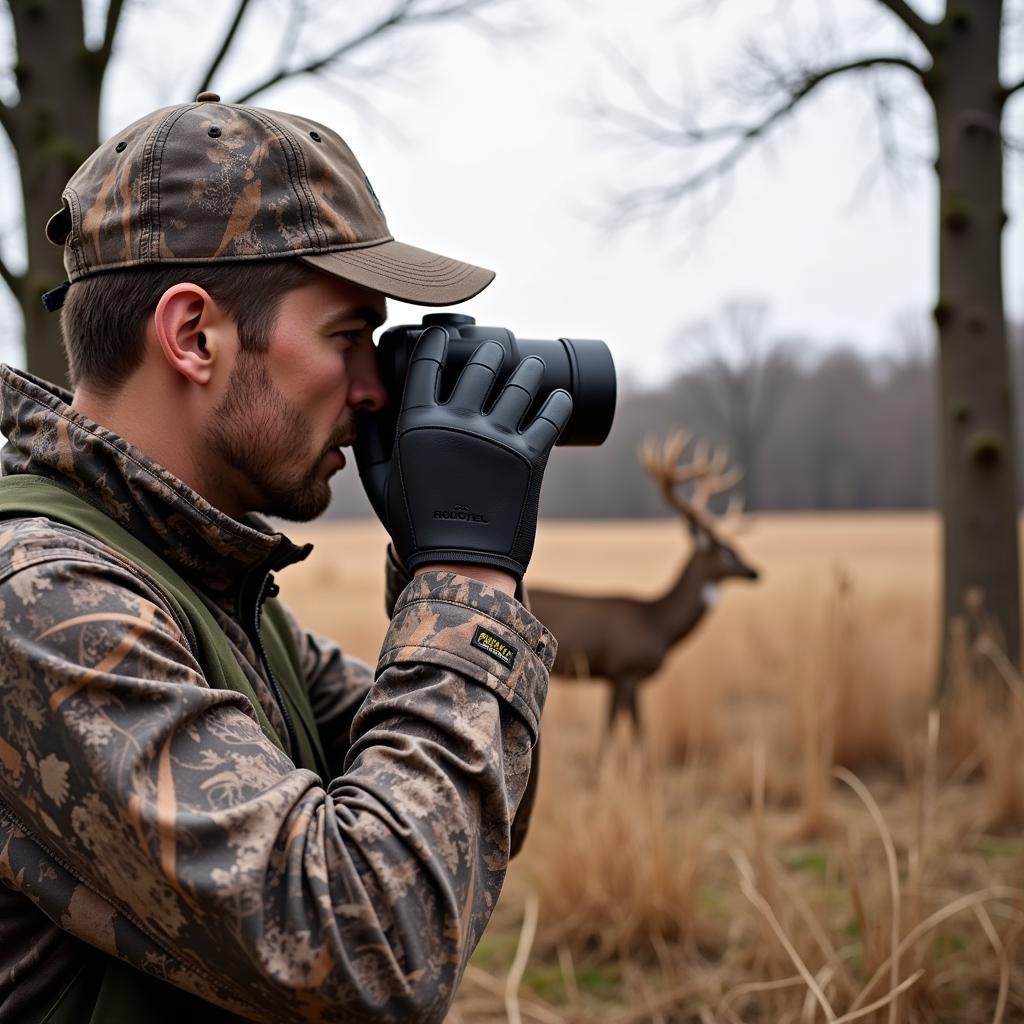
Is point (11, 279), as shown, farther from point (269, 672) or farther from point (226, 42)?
point (269, 672)

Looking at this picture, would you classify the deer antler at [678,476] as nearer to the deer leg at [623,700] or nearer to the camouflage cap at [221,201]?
the deer leg at [623,700]

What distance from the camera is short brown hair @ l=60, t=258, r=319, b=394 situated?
1222mm

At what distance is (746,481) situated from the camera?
131ft

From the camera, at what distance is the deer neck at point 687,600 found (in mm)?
6242

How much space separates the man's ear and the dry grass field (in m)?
1.33

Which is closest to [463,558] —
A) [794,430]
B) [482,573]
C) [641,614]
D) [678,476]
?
[482,573]

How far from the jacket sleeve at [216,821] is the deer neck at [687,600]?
5.24 m

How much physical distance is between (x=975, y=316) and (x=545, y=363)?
14.8 ft

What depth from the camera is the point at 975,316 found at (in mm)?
5293

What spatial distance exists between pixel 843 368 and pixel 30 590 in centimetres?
4800

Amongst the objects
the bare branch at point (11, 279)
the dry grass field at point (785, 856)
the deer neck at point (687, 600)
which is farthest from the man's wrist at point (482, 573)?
the deer neck at point (687, 600)

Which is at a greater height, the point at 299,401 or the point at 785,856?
the point at 299,401

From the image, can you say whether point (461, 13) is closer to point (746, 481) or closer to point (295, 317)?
point (295, 317)

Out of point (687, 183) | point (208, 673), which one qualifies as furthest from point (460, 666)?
point (687, 183)
